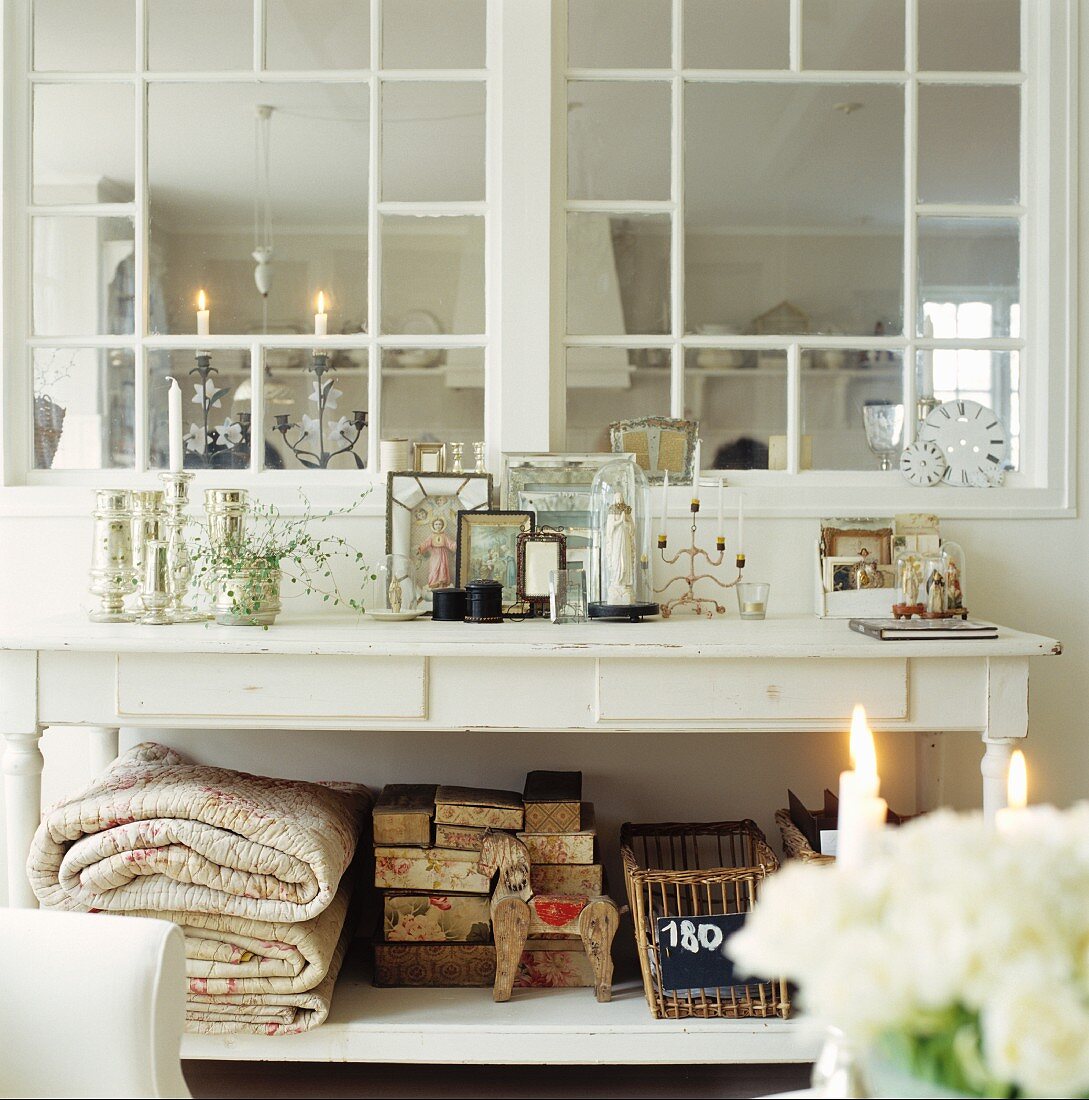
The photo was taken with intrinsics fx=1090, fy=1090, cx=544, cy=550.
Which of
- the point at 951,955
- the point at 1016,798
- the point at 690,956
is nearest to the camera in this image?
the point at 951,955


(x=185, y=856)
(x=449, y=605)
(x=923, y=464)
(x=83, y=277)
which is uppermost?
(x=83, y=277)

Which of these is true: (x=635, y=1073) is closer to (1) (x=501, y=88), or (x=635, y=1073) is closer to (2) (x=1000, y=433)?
(2) (x=1000, y=433)

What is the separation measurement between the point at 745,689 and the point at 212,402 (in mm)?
1464

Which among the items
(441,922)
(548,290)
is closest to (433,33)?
(548,290)

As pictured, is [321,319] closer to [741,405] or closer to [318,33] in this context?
[318,33]

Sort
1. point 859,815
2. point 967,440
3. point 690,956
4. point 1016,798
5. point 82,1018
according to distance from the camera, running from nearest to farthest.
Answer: point 859,815
point 1016,798
point 82,1018
point 690,956
point 967,440

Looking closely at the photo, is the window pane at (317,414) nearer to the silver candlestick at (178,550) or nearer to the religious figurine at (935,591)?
the silver candlestick at (178,550)

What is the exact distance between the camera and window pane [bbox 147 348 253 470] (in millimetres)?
2621

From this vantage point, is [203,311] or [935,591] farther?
[203,311]

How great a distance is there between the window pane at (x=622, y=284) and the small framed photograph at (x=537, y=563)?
1.86 ft

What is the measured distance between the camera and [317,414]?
2.62 metres

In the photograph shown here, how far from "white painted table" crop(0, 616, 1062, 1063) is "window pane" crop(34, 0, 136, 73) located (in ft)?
4.76

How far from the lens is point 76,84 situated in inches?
103

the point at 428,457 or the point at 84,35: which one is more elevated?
the point at 84,35
